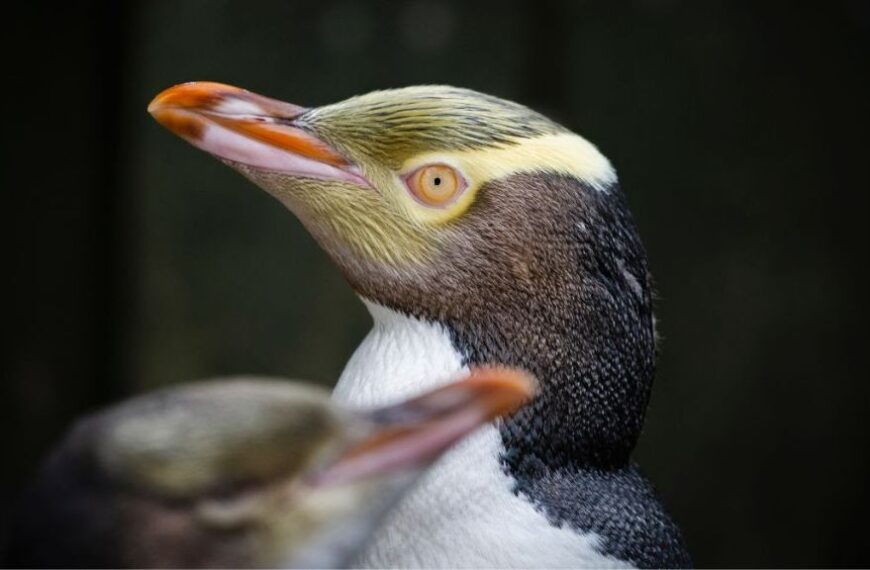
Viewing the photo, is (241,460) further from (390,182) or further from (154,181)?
(154,181)

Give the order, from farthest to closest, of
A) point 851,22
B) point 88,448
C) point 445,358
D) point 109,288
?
point 109,288 < point 851,22 < point 445,358 < point 88,448

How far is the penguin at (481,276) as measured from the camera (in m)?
1.02

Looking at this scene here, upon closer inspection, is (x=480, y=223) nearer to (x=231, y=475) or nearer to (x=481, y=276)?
(x=481, y=276)

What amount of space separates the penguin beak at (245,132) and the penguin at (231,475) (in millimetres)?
350

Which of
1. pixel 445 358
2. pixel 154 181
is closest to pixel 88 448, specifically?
pixel 445 358

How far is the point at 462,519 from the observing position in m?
1.00

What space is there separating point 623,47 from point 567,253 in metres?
1.52

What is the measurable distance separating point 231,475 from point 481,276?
1.28 ft

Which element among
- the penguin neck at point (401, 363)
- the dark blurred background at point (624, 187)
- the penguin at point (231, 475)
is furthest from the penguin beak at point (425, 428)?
the dark blurred background at point (624, 187)

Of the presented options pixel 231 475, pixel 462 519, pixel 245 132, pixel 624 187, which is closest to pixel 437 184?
pixel 245 132

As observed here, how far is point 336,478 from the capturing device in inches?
28.9

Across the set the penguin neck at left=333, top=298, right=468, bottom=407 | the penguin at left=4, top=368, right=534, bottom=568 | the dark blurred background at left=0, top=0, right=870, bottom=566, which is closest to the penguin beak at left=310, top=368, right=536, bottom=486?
the penguin at left=4, top=368, right=534, bottom=568

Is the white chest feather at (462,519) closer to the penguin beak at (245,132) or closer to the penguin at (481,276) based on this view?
the penguin at (481,276)

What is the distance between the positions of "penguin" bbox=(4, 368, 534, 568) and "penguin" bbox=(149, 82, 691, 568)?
10.9 inches
